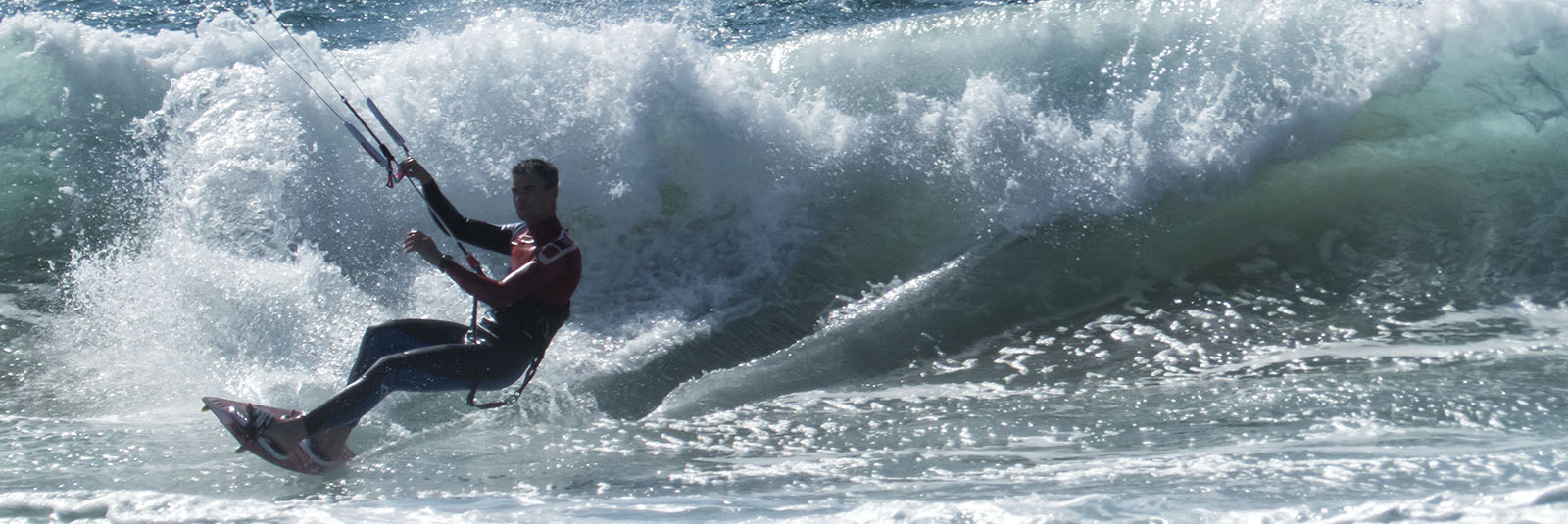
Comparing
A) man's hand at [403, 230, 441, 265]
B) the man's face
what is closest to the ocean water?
man's hand at [403, 230, 441, 265]

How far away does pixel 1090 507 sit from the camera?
298cm

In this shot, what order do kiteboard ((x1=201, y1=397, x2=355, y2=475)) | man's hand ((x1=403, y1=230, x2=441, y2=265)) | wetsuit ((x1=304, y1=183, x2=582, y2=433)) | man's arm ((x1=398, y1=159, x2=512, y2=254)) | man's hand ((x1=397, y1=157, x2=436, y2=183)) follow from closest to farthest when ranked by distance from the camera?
man's hand ((x1=403, y1=230, x2=441, y2=265)) → kiteboard ((x1=201, y1=397, x2=355, y2=475)) → wetsuit ((x1=304, y1=183, x2=582, y2=433)) → man's hand ((x1=397, y1=157, x2=436, y2=183)) → man's arm ((x1=398, y1=159, x2=512, y2=254))

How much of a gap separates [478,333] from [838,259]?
265 centimetres

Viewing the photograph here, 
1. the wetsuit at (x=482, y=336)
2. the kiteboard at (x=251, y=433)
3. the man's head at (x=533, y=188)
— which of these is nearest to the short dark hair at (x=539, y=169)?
the man's head at (x=533, y=188)

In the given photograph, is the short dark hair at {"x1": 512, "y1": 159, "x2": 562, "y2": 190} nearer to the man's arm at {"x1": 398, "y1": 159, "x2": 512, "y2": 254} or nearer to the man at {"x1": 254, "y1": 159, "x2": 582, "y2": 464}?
the man at {"x1": 254, "y1": 159, "x2": 582, "y2": 464}

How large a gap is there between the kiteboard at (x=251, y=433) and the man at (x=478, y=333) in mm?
24

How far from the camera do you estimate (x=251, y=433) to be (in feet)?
12.4

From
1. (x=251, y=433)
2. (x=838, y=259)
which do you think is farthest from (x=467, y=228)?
(x=838, y=259)

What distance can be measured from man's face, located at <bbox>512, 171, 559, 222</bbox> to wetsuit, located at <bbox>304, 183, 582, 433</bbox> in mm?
59

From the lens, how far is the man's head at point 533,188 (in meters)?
3.83

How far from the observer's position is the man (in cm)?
382

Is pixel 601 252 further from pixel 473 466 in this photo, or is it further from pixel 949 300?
pixel 473 466

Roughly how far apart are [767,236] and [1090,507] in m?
3.69

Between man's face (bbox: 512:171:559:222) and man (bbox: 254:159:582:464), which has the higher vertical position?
man's face (bbox: 512:171:559:222)
